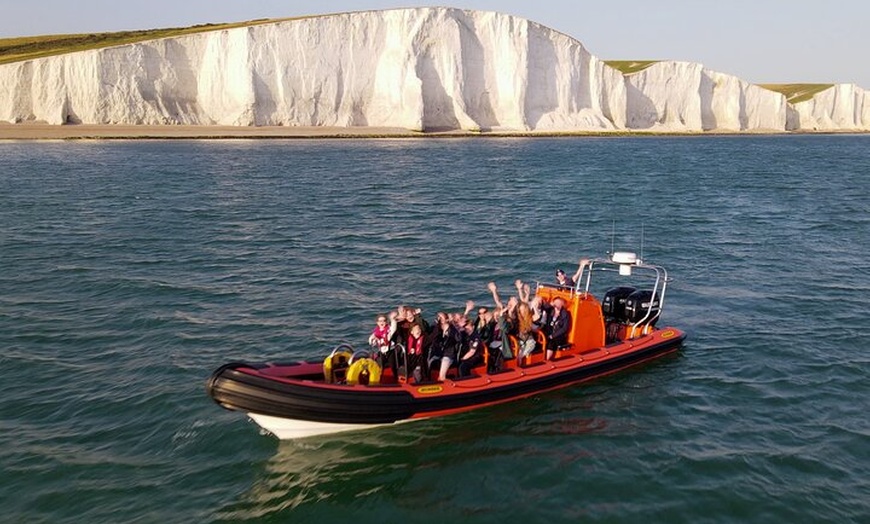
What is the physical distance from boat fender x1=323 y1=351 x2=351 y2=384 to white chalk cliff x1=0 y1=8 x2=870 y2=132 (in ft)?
206

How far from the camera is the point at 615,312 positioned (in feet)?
43.7

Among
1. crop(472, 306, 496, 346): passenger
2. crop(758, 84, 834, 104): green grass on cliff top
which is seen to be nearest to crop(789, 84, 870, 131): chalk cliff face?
crop(758, 84, 834, 104): green grass on cliff top

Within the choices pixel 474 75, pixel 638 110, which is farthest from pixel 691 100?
pixel 474 75

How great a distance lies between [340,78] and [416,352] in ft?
215

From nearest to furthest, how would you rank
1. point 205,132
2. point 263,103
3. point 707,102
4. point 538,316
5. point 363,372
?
point 363,372 → point 538,316 → point 205,132 → point 263,103 → point 707,102

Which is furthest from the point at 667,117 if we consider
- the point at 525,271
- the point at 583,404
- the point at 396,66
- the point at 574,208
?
the point at 583,404

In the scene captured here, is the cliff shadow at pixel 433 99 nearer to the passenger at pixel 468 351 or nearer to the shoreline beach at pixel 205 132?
the shoreline beach at pixel 205 132

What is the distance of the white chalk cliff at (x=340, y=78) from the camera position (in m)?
65.4

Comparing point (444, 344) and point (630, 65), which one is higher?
point (630, 65)

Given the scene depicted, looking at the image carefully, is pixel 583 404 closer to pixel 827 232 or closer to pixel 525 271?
pixel 525 271

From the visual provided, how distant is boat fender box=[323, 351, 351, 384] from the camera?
9891mm

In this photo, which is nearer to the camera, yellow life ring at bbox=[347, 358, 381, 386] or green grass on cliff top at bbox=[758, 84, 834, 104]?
yellow life ring at bbox=[347, 358, 381, 386]

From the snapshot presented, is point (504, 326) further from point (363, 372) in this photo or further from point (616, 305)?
point (616, 305)

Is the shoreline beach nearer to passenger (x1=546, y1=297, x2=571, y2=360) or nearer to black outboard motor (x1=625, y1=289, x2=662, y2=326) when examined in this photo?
black outboard motor (x1=625, y1=289, x2=662, y2=326)
